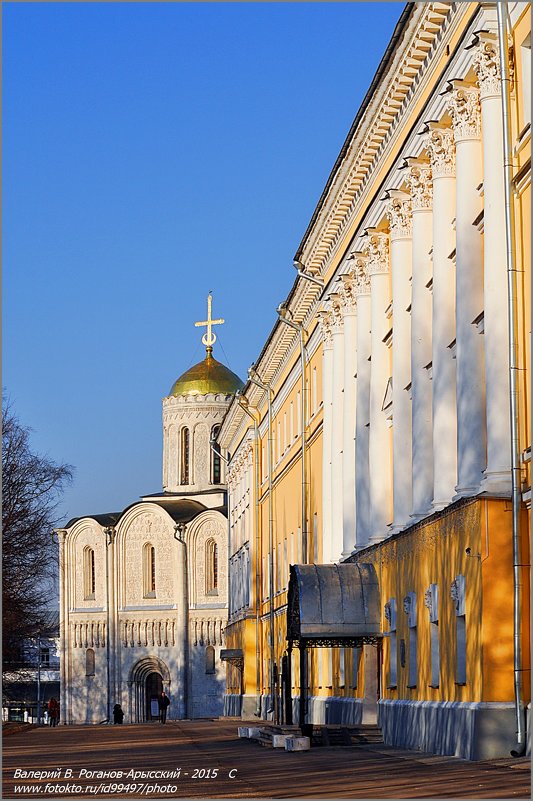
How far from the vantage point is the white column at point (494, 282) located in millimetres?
19828

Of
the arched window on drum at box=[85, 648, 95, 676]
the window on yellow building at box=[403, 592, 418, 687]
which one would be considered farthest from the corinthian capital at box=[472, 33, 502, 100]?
the arched window on drum at box=[85, 648, 95, 676]

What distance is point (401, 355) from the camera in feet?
88.7

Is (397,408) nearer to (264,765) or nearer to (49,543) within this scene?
(264,765)

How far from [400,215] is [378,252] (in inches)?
107

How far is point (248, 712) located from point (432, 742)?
36.7m

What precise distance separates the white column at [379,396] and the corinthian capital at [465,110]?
7612 mm

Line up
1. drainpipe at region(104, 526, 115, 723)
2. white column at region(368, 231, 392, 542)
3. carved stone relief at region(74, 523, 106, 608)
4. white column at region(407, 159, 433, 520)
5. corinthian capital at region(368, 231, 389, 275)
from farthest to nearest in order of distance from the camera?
carved stone relief at region(74, 523, 106, 608)
drainpipe at region(104, 526, 115, 723)
corinthian capital at region(368, 231, 389, 275)
white column at region(368, 231, 392, 542)
white column at region(407, 159, 433, 520)

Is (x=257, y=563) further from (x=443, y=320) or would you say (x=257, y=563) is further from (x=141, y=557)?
(x=443, y=320)

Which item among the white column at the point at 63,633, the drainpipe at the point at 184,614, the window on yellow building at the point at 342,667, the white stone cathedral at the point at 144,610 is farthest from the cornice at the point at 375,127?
the white column at the point at 63,633

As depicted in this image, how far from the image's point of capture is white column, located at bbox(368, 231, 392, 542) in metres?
29.4

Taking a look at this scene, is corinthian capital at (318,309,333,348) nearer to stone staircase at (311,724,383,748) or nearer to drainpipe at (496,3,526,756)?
stone staircase at (311,724,383,748)

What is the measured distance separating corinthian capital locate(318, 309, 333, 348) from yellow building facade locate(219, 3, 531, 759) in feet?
0.30

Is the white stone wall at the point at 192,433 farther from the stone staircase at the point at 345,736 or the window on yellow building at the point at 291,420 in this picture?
the stone staircase at the point at 345,736

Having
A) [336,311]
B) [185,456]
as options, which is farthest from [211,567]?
[336,311]
